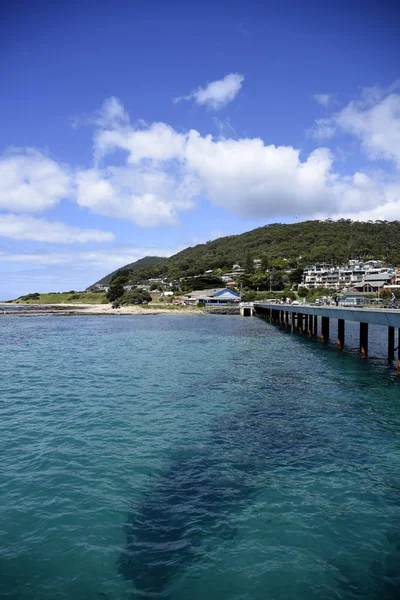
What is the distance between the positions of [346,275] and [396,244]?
69.3 metres

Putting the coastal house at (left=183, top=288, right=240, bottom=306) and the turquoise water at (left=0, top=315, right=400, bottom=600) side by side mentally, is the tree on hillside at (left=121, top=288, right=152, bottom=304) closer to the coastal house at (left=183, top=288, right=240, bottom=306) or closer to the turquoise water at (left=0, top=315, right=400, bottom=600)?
the coastal house at (left=183, top=288, right=240, bottom=306)

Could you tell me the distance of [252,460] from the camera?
10828mm

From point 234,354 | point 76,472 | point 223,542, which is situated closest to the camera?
point 223,542

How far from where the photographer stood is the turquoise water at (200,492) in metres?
6.48

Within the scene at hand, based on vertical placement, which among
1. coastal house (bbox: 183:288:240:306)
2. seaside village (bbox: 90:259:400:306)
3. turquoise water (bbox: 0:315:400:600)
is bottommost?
turquoise water (bbox: 0:315:400:600)

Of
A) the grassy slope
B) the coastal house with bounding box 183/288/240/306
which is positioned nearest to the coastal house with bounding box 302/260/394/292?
the coastal house with bounding box 183/288/240/306

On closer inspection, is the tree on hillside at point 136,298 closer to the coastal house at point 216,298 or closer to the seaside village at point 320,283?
the seaside village at point 320,283

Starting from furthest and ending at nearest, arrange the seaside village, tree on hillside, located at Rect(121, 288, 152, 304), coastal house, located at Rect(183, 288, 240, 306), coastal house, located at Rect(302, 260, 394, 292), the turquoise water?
coastal house, located at Rect(302, 260, 394, 292), tree on hillside, located at Rect(121, 288, 152, 304), coastal house, located at Rect(183, 288, 240, 306), the seaside village, the turquoise water

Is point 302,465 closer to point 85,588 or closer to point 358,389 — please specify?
point 85,588

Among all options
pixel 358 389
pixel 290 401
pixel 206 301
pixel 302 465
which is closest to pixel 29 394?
pixel 290 401

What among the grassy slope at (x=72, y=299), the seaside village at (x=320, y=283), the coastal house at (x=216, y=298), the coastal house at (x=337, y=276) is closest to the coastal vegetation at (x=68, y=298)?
the grassy slope at (x=72, y=299)


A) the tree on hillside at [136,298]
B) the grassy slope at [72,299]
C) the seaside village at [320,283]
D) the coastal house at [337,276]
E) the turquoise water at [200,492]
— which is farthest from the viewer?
the grassy slope at [72,299]

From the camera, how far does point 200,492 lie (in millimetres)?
9047

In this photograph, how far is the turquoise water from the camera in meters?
6.48
